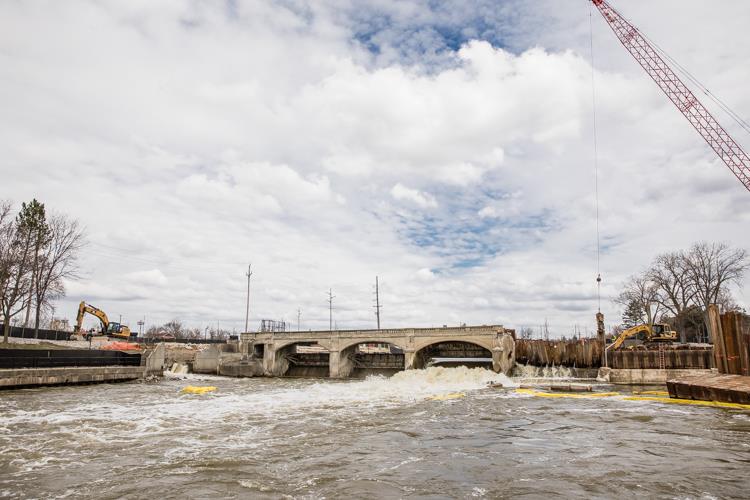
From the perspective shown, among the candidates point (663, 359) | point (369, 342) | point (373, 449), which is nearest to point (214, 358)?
point (369, 342)

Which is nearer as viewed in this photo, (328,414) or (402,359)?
(328,414)

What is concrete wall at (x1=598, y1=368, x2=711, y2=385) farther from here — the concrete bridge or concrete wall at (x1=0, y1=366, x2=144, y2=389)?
concrete wall at (x1=0, y1=366, x2=144, y2=389)

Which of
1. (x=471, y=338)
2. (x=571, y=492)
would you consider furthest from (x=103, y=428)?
(x=471, y=338)

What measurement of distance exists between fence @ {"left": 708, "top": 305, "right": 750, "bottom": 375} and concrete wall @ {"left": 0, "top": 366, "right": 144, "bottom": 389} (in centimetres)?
4692

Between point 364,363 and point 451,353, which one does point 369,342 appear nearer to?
point 364,363

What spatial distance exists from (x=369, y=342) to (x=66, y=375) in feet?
99.9

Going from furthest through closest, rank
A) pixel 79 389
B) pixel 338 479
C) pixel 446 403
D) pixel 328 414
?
pixel 79 389, pixel 446 403, pixel 328 414, pixel 338 479

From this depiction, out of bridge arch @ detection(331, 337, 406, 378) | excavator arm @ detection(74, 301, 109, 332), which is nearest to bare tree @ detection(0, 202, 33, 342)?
excavator arm @ detection(74, 301, 109, 332)

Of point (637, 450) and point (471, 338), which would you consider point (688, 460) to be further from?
point (471, 338)

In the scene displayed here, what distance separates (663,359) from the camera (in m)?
41.9

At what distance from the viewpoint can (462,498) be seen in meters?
10.4

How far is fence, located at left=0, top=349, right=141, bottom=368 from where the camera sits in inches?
1420

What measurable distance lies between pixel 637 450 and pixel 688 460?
165 cm

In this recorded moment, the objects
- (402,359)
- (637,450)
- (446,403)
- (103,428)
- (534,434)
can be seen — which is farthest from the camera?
(402,359)
